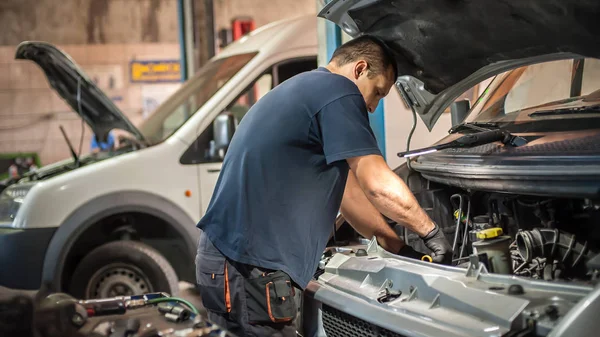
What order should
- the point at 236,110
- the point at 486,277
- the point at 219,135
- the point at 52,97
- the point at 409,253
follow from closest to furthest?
the point at 486,277
the point at 409,253
the point at 219,135
the point at 236,110
the point at 52,97

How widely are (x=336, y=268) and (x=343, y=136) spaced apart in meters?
0.57

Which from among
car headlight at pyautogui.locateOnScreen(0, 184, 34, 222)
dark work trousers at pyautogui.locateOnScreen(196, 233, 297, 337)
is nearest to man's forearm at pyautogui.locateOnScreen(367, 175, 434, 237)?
dark work trousers at pyautogui.locateOnScreen(196, 233, 297, 337)

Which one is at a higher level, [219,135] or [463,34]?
[463,34]

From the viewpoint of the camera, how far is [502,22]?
2605mm

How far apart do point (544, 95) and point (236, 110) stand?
9.63 feet

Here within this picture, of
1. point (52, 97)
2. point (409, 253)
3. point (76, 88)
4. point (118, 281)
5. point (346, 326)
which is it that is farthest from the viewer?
point (52, 97)

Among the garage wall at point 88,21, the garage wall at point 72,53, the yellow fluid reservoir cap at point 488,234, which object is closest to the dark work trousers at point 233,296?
the yellow fluid reservoir cap at point 488,234

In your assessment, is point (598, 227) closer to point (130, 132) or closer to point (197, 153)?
point (197, 153)

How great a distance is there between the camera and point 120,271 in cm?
493

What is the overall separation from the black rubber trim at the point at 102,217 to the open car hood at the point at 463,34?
2381mm

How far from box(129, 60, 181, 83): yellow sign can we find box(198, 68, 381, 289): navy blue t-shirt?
12.2 metres

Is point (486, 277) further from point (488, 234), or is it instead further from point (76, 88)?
point (76, 88)

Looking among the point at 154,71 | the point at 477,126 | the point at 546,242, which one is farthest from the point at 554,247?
the point at 154,71

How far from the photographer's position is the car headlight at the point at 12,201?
15.6 ft
